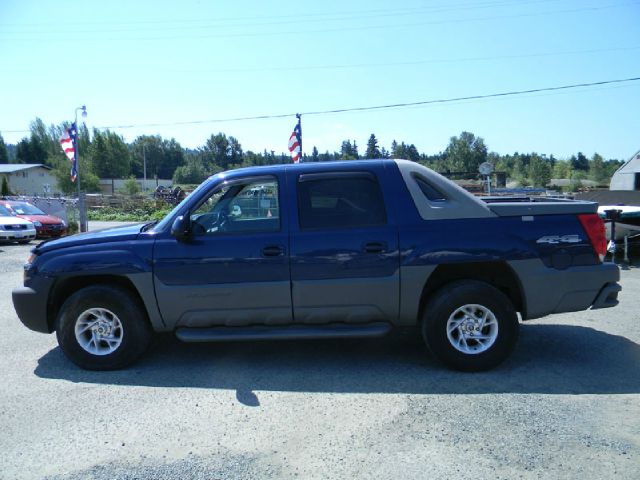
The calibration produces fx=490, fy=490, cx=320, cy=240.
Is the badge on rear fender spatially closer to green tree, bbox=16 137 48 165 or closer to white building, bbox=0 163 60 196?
white building, bbox=0 163 60 196

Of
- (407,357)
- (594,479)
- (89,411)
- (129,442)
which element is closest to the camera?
(594,479)

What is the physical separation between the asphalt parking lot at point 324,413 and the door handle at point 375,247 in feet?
3.76

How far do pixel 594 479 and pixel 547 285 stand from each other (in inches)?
77.9

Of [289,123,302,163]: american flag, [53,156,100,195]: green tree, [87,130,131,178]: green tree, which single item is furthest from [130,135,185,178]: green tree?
[289,123,302,163]: american flag

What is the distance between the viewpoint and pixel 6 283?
949 cm

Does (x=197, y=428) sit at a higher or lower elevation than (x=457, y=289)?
lower

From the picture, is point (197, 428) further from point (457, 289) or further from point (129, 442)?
point (457, 289)

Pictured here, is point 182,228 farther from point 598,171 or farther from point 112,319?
point 598,171

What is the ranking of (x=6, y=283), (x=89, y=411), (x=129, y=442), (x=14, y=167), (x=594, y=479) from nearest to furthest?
1. (x=594, y=479)
2. (x=129, y=442)
3. (x=89, y=411)
4. (x=6, y=283)
5. (x=14, y=167)

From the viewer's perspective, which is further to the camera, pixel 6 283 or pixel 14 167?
pixel 14 167

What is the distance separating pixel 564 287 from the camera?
14.9ft

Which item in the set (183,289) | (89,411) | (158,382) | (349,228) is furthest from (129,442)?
(349,228)

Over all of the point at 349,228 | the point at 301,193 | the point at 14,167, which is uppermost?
the point at 14,167

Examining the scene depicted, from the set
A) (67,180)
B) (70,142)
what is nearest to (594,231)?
(70,142)
